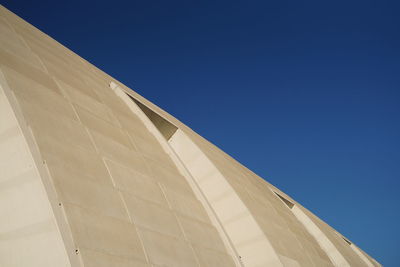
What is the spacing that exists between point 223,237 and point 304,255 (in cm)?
706

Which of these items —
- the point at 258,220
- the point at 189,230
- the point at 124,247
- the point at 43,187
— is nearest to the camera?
the point at 43,187

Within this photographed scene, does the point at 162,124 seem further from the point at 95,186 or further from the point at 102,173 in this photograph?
the point at 95,186

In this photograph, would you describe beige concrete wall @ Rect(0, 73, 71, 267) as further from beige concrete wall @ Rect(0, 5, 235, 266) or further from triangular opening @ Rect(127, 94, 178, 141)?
triangular opening @ Rect(127, 94, 178, 141)

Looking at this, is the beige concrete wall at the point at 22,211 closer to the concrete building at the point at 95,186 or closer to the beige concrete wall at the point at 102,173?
the concrete building at the point at 95,186

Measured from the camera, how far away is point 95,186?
8555mm

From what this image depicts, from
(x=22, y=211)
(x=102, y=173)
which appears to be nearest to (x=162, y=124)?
(x=102, y=173)

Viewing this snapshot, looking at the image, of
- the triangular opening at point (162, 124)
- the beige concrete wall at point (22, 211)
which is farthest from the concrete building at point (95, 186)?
the triangular opening at point (162, 124)

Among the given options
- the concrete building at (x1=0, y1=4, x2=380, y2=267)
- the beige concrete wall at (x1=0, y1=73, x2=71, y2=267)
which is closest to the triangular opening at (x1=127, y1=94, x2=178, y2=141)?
the concrete building at (x1=0, y1=4, x2=380, y2=267)

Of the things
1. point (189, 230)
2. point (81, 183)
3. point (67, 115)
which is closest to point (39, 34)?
point (67, 115)

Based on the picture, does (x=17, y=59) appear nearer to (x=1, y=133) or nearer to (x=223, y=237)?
(x=1, y=133)

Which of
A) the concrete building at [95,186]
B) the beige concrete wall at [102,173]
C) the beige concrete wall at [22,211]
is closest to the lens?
the beige concrete wall at [22,211]

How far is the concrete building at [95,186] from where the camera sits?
22.9ft

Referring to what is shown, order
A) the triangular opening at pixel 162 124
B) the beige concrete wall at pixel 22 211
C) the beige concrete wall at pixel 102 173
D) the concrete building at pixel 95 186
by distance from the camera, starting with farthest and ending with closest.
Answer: the triangular opening at pixel 162 124, the beige concrete wall at pixel 102 173, the concrete building at pixel 95 186, the beige concrete wall at pixel 22 211

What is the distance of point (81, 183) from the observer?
8.12m
